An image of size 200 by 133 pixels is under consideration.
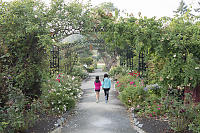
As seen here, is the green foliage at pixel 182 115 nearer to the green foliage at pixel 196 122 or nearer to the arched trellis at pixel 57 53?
the green foliage at pixel 196 122

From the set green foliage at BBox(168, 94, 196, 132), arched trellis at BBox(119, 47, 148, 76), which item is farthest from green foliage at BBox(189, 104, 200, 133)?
arched trellis at BBox(119, 47, 148, 76)

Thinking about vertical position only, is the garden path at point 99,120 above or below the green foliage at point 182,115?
below

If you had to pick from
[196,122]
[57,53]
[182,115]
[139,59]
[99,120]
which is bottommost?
[99,120]

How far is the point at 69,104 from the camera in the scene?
6820mm

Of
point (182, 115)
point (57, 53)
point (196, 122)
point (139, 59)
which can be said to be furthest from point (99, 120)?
point (57, 53)

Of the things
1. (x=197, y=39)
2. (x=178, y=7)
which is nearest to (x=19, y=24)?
(x=197, y=39)

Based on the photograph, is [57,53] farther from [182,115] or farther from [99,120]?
[182,115]

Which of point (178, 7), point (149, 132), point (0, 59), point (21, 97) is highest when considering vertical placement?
point (178, 7)

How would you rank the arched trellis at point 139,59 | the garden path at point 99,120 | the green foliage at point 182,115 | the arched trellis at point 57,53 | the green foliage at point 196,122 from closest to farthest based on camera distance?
the green foliage at point 196,122, the green foliage at point 182,115, the garden path at point 99,120, the arched trellis at point 57,53, the arched trellis at point 139,59

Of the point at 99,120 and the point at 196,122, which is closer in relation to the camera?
the point at 196,122

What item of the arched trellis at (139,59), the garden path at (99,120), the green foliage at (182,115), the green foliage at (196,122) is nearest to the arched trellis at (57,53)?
the garden path at (99,120)

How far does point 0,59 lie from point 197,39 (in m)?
4.74

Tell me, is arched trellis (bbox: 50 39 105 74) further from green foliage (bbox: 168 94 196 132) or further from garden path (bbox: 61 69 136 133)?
green foliage (bbox: 168 94 196 132)

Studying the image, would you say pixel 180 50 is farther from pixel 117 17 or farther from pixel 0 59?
pixel 0 59
